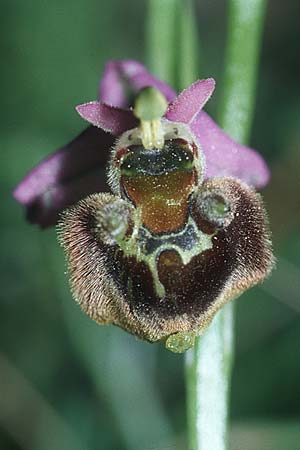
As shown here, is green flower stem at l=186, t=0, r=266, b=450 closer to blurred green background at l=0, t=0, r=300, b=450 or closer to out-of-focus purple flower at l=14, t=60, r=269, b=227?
out-of-focus purple flower at l=14, t=60, r=269, b=227

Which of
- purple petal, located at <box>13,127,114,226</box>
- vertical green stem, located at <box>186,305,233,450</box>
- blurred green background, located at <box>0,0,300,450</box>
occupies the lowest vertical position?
blurred green background, located at <box>0,0,300,450</box>

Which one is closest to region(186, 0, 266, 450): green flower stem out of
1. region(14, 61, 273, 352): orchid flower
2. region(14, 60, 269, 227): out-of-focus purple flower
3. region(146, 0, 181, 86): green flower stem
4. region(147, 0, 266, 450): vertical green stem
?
region(147, 0, 266, 450): vertical green stem

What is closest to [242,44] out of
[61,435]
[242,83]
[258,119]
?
[242,83]

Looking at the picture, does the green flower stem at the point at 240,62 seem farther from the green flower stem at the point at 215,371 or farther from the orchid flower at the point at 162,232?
the orchid flower at the point at 162,232

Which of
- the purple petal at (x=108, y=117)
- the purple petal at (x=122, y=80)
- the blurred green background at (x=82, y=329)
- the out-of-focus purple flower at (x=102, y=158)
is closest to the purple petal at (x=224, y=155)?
the out-of-focus purple flower at (x=102, y=158)

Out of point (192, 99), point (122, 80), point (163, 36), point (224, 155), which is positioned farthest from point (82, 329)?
point (192, 99)

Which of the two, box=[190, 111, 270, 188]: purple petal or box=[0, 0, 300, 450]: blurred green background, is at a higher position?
box=[190, 111, 270, 188]: purple petal

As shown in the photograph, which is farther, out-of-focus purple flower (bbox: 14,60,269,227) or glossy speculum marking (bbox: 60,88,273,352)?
out-of-focus purple flower (bbox: 14,60,269,227)
